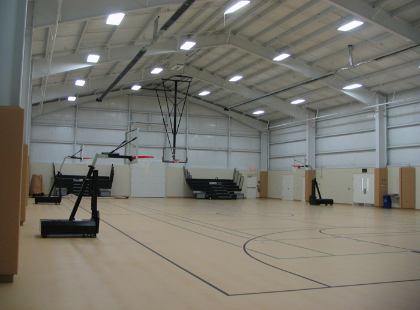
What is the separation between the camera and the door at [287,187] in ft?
101

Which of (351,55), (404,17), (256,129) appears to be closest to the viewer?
(404,17)

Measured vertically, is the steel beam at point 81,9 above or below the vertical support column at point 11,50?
above

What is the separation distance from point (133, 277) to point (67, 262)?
4.58 feet

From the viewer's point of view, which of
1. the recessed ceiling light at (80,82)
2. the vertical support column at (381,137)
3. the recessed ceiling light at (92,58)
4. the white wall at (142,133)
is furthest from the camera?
the white wall at (142,133)

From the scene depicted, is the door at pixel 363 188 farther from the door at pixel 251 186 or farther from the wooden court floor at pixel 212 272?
the wooden court floor at pixel 212 272

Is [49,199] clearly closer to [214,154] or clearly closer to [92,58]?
[92,58]

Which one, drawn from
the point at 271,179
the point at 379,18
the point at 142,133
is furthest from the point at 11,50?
the point at 271,179

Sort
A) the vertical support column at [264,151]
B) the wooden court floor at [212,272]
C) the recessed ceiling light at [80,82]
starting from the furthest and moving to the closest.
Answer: the vertical support column at [264,151]
the recessed ceiling light at [80,82]
the wooden court floor at [212,272]

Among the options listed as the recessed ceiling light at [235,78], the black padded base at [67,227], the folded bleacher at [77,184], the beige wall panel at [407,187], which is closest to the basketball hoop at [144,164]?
the folded bleacher at [77,184]

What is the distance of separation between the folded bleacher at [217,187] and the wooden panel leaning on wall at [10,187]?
24.9m

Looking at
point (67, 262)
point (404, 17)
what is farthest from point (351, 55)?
point (67, 262)

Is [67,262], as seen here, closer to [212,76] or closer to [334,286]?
[334,286]

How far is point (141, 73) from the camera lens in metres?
24.8

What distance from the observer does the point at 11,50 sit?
4.86 m
